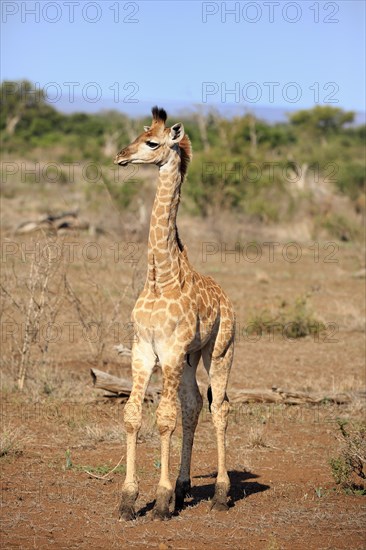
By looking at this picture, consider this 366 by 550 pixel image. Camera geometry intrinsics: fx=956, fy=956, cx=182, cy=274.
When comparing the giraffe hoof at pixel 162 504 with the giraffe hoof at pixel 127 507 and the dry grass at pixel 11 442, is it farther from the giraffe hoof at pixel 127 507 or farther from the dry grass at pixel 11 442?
the dry grass at pixel 11 442

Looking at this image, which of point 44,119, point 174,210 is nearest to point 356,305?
point 174,210

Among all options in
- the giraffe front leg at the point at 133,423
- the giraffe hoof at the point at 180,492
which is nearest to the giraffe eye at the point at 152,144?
the giraffe front leg at the point at 133,423

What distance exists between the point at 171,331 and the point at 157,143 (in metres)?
1.41

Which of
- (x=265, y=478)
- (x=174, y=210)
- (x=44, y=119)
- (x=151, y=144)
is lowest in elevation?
(x=265, y=478)

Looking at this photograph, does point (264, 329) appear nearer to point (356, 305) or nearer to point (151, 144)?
point (356, 305)

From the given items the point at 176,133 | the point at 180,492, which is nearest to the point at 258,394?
the point at 180,492

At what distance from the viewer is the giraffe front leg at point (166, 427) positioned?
6930mm

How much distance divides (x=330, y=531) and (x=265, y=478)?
5.81 ft

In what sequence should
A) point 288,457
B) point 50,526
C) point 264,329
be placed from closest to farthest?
point 50,526, point 288,457, point 264,329

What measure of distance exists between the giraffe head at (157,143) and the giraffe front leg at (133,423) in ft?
4.66

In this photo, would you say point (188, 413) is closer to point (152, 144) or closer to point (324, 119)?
point (152, 144)

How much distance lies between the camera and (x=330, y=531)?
6.77m

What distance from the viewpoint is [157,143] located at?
7.16 metres

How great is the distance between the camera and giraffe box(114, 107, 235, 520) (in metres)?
6.98
